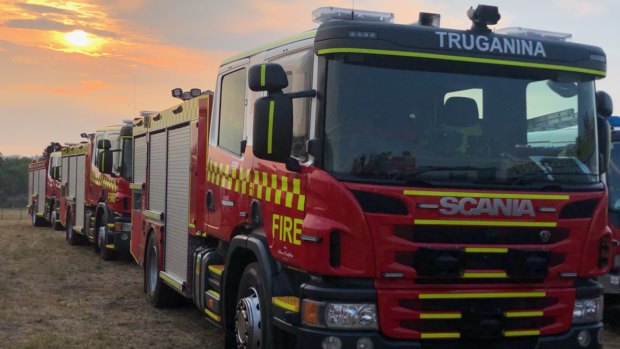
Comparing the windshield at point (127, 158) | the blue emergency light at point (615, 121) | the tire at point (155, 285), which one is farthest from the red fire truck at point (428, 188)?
the windshield at point (127, 158)

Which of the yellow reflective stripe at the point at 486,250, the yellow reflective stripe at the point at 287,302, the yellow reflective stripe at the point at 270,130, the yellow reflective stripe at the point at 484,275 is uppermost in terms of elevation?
the yellow reflective stripe at the point at 270,130

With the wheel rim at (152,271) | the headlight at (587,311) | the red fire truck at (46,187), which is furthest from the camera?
the red fire truck at (46,187)

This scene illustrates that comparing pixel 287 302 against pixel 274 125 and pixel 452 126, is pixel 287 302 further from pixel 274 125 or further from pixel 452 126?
pixel 452 126

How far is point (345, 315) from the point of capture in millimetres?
4520

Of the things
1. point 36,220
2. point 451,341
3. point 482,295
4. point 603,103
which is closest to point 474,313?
point 482,295

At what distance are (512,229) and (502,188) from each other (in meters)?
0.27

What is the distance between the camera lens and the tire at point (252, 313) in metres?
5.18

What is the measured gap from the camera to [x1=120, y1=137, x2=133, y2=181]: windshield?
1421cm

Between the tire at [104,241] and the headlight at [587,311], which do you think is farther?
the tire at [104,241]

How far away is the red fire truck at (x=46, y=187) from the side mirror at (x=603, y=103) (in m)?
19.8

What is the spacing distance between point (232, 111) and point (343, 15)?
174 cm

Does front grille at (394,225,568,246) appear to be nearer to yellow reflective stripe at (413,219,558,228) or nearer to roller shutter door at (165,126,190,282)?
yellow reflective stripe at (413,219,558,228)

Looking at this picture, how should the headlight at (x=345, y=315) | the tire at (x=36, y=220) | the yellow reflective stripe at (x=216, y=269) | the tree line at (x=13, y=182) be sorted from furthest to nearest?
the tree line at (x=13, y=182) → the tire at (x=36, y=220) → the yellow reflective stripe at (x=216, y=269) → the headlight at (x=345, y=315)

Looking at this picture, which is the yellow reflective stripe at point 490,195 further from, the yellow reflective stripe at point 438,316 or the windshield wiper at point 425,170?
the yellow reflective stripe at point 438,316
